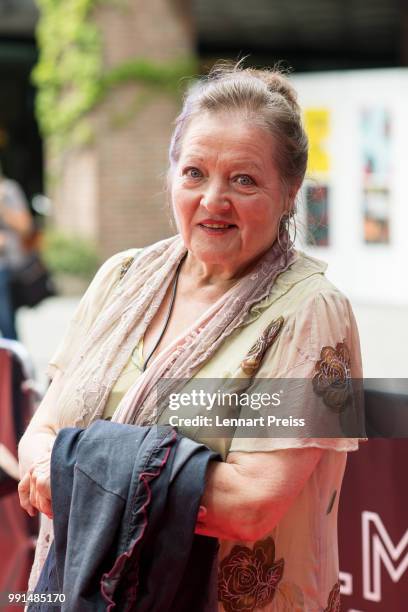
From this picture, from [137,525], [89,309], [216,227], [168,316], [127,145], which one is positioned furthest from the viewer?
[127,145]

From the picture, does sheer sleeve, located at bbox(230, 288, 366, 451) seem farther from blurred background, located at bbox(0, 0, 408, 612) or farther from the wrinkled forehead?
blurred background, located at bbox(0, 0, 408, 612)

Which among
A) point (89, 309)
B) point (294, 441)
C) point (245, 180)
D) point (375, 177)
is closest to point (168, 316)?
point (89, 309)

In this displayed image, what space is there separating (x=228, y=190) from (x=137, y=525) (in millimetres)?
674

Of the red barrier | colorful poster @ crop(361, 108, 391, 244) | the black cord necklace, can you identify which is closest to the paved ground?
colorful poster @ crop(361, 108, 391, 244)

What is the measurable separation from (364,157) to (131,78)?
3702 mm

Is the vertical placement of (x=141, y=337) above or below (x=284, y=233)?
below

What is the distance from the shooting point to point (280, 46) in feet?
64.0

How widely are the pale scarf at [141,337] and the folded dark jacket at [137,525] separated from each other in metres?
0.12

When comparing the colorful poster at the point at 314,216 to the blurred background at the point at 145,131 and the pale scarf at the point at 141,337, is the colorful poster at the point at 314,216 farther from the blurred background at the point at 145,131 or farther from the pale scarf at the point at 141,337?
the blurred background at the point at 145,131

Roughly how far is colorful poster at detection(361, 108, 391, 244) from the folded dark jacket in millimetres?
10512

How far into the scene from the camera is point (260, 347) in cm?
187

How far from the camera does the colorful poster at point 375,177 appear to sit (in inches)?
472

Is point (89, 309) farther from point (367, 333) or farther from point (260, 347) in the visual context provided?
point (367, 333)

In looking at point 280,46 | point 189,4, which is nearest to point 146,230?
point 189,4
